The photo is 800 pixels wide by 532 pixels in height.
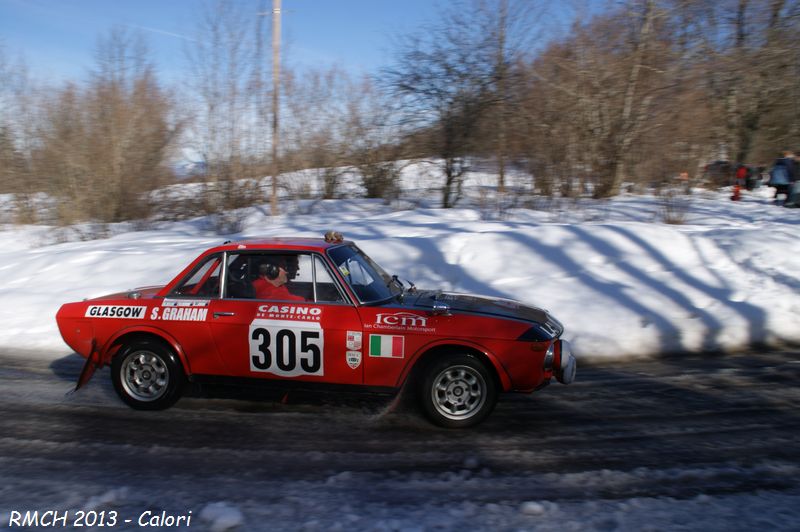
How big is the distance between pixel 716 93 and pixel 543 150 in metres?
8.63

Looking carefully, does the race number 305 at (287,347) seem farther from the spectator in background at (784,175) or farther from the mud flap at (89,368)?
the spectator in background at (784,175)

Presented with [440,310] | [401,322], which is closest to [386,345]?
[401,322]

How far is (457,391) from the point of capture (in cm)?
533

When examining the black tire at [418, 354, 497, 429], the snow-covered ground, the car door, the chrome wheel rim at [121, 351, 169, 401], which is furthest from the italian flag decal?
the snow-covered ground

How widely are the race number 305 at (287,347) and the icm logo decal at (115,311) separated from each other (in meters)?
1.17

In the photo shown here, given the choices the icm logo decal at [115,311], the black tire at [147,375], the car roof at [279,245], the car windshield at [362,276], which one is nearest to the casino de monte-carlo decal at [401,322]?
the car windshield at [362,276]

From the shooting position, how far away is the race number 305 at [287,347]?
5.41 m

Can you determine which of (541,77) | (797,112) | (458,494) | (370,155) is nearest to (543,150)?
(541,77)

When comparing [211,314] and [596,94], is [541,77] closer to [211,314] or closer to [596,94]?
[596,94]

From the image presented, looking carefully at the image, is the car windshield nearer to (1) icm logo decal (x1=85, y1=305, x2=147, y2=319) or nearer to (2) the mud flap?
(1) icm logo decal (x1=85, y1=305, x2=147, y2=319)

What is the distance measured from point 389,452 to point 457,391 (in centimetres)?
85

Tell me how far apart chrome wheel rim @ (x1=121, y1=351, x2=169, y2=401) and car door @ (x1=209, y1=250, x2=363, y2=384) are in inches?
28.3

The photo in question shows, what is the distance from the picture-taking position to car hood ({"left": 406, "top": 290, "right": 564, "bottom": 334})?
549cm

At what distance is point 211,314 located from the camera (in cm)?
564
